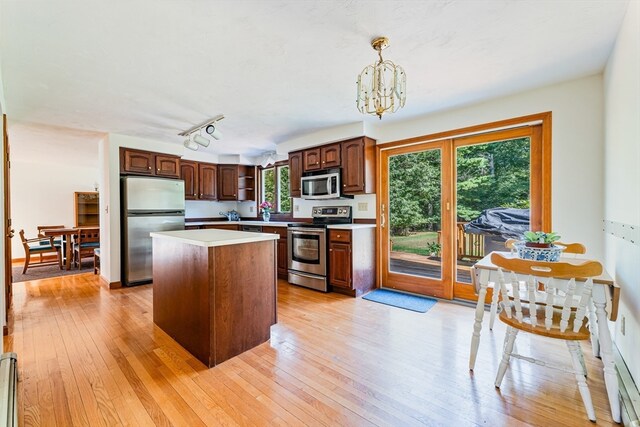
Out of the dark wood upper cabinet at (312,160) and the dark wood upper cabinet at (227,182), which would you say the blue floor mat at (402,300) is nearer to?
the dark wood upper cabinet at (312,160)

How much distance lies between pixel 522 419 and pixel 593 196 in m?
2.17

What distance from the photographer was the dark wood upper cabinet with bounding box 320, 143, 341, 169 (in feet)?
13.7

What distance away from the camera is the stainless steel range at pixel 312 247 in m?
3.97

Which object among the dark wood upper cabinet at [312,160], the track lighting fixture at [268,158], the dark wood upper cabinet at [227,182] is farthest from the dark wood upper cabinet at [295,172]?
the dark wood upper cabinet at [227,182]

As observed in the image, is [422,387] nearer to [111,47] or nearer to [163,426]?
[163,426]

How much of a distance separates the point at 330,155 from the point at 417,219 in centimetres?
160

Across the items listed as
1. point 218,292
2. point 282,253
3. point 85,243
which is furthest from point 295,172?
point 85,243

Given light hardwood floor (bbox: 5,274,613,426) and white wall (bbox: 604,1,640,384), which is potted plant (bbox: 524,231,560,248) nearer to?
white wall (bbox: 604,1,640,384)

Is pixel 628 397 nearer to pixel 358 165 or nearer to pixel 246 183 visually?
pixel 358 165

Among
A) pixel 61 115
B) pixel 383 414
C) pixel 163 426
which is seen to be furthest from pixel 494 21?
pixel 61 115

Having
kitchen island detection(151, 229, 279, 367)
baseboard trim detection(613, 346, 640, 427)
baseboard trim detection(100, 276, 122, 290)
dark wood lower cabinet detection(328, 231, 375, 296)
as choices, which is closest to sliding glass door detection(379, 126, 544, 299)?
dark wood lower cabinet detection(328, 231, 375, 296)

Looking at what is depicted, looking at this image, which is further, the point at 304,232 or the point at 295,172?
the point at 295,172

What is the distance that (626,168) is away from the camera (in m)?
1.81

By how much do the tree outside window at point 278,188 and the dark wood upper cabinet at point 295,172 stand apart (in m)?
0.70
